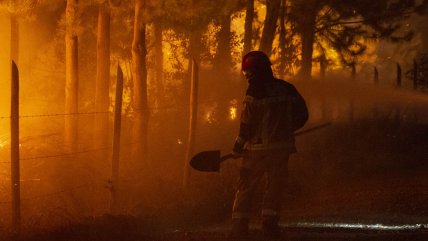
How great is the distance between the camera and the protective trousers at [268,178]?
6738 millimetres

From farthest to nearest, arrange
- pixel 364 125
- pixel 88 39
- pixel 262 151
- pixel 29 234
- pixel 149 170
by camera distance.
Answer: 1. pixel 88 39
2. pixel 364 125
3. pixel 149 170
4. pixel 29 234
5. pixel 262 151

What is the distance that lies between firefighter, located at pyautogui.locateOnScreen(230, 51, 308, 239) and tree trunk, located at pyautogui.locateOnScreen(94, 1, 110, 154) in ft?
22.9

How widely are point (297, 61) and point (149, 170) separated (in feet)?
34.8

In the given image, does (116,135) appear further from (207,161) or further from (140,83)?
(140,83)

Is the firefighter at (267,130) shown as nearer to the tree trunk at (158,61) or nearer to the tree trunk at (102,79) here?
the tree trunk at (102,79)

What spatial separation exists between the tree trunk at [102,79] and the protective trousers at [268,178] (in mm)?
6823

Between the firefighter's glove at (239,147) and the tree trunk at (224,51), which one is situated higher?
the tree trunk at (224,51)

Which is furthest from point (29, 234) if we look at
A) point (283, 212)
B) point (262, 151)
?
point (283, 212)

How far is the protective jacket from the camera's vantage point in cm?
666

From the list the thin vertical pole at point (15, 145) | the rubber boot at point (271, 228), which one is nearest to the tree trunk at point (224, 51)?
the thin vertical pole at point (15, 145)

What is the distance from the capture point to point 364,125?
17.0m

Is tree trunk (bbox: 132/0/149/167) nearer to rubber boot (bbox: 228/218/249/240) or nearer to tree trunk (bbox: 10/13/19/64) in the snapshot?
rubber boot (bbox: 228/218/249/240)

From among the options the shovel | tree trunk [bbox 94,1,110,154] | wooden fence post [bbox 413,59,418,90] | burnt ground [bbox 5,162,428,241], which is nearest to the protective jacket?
the shovel

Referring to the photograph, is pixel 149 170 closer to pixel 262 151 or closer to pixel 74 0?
pixel 74 0
